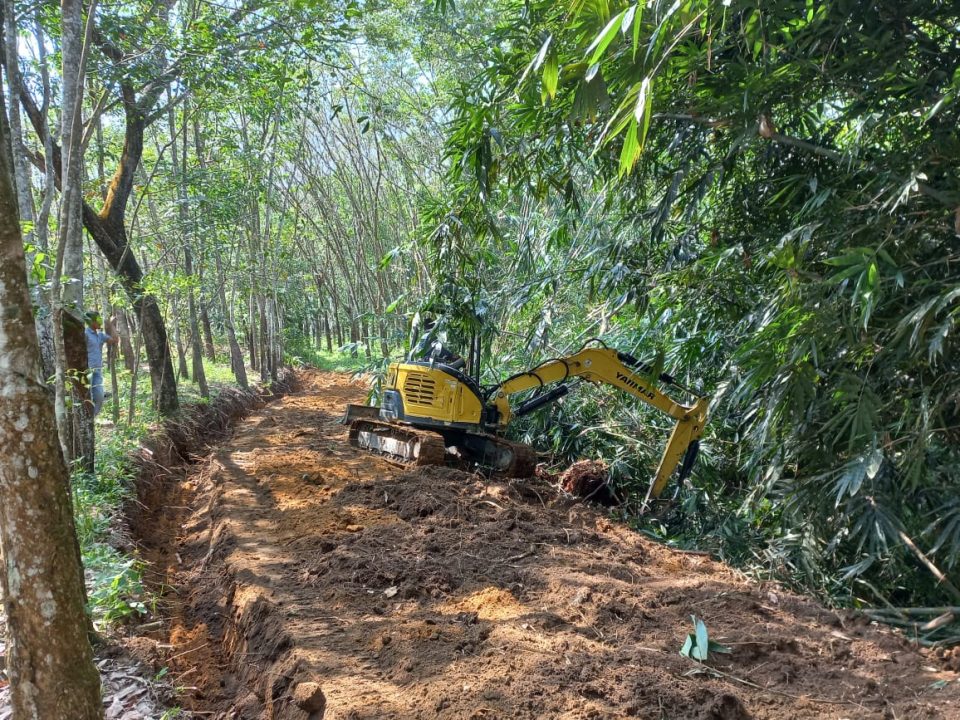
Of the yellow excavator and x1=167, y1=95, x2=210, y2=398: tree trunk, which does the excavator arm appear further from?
x1=167, y1=95, x2=210, y2=398: tree trunk

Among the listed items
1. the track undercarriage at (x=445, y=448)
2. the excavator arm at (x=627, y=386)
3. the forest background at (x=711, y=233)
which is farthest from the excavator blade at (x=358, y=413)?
the excavator arm at (x=627, y=386)

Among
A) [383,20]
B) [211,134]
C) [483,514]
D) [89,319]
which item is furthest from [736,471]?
[383,20]

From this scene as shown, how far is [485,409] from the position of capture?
7.27 meters

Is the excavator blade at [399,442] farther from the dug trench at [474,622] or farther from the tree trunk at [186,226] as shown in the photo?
the tree trunk at [186,226]

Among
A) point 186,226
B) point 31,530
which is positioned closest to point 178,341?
point 186,226

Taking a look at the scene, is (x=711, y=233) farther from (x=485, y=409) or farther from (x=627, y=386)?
(x=485, y=409)

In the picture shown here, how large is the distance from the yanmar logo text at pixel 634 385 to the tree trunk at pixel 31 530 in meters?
4.92

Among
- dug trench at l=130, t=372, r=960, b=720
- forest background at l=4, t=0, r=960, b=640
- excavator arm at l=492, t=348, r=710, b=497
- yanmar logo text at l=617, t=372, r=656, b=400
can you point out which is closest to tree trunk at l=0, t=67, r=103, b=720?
dug trench at l=130, t=372, r=960, b=720

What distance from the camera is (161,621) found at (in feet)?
14.8

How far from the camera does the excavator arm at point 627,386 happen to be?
248 inches

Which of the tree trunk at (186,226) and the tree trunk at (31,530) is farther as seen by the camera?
the tree trunk at (186,226)

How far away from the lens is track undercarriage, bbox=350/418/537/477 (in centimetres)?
743

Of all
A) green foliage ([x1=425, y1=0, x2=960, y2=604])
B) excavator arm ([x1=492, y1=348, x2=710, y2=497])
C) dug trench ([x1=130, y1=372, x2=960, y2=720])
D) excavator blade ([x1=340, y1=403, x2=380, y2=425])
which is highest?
green foliage ([x1=425, y1=0, x2=960, y2=604])

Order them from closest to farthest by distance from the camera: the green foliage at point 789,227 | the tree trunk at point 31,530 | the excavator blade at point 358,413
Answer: the tree trunk at point 31,530
the green foliage at point 789,227
the excavator blade at point 358,413
